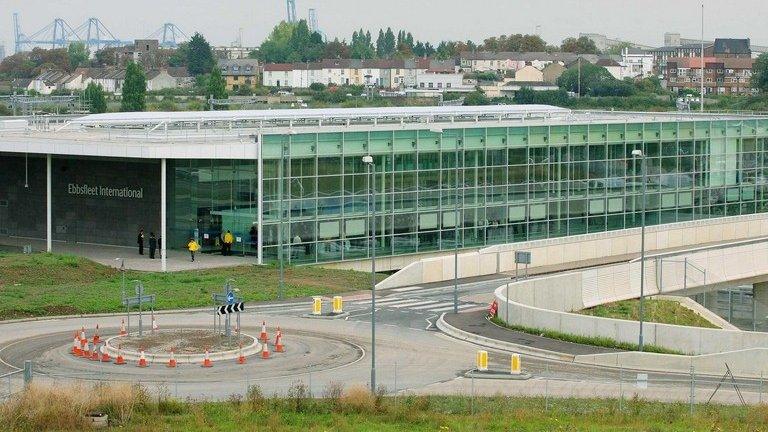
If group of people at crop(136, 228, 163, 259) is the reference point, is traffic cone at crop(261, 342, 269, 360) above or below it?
below

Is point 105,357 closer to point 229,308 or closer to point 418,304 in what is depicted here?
point 229,308

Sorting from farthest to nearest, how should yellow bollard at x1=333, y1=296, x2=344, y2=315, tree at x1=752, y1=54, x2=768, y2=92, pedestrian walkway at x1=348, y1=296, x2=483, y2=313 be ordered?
tree at x1=752, y1=54, x2=768, y2=92 < pedestrian walkway at x1=348, y1=296, x2=483, y2=313 < yellow bollard at x1=333, y1=296, x2=344, y2=315

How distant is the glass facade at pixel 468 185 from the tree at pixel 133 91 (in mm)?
73366

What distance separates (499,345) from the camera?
5025 centimetres

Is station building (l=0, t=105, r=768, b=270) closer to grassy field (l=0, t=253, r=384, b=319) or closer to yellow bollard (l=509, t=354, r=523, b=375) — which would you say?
grassy field (l=0, t=253, r=384, b=319)

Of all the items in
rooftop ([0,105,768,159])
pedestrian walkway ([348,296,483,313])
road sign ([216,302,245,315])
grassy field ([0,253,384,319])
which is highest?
rooftop ([0,105,768,159])

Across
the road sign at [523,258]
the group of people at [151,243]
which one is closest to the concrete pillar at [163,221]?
the group of people at [151,243]

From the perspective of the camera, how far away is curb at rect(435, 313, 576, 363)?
48.4 meters

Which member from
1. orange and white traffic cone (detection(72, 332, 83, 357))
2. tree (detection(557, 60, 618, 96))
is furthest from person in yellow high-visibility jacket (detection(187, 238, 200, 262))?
tree (detection(557, 60, 618, 96))

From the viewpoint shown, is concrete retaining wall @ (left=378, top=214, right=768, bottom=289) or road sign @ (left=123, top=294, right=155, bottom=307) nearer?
road sign @ (left=123, top=294, right=155, bottom=307)

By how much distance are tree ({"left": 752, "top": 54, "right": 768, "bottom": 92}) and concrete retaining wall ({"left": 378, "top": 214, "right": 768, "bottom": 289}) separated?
97880mm

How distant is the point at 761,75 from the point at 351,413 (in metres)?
157

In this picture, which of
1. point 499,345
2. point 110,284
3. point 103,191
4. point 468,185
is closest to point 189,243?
point 103,191

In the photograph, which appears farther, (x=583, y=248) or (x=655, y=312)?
(x=583, y=248)
